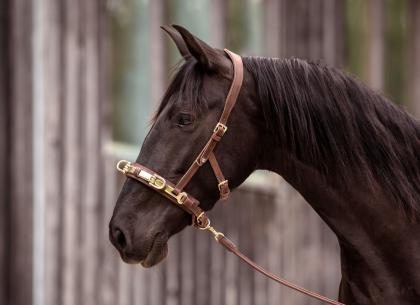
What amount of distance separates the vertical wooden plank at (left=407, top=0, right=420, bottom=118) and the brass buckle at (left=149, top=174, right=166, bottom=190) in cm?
480

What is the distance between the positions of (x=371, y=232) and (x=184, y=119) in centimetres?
79

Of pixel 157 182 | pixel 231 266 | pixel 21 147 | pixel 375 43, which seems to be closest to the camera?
pixel 157 182

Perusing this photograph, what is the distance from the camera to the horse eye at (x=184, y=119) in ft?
10.4

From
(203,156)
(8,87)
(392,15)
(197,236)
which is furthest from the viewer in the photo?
(392,15)

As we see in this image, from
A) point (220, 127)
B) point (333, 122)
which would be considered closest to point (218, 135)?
point (220, 127)

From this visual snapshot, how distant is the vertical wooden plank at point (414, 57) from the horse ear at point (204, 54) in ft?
15.3

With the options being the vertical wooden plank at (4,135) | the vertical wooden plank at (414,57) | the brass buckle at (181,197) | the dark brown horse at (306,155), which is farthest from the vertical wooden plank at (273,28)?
the brass buckle at (181,197)

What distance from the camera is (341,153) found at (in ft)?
10.5

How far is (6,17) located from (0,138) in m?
0.94

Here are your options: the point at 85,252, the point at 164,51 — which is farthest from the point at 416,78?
the point at 85,252

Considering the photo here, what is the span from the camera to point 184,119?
317cm

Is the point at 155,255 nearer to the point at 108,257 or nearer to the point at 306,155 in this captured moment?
the point at 306,155

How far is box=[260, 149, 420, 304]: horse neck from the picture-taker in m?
3.24

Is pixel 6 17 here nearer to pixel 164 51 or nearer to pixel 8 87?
pixel 8 87
